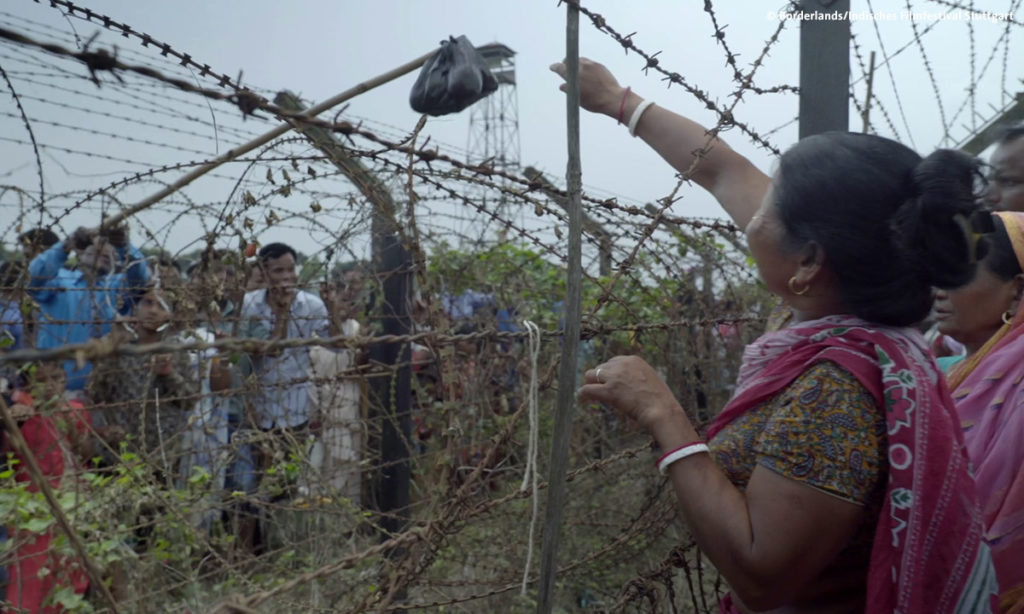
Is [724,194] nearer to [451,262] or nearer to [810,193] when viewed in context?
[810,193]

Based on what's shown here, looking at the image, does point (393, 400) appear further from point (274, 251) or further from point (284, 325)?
point (274, 251)

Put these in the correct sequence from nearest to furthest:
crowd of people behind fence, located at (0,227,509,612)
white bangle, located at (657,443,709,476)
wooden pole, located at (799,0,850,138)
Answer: white bangle, located at (657,443,709,476) < wooden pole, located at (799,0,850,138) < crowd of people behind fence, located at (0,227,509,612)

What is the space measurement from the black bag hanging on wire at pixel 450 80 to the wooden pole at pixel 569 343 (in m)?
0.17

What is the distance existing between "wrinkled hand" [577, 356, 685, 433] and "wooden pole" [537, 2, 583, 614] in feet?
0.22

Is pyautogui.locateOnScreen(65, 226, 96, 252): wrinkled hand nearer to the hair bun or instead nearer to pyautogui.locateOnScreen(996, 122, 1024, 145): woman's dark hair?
the hair bun

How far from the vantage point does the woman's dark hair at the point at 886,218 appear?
4.42ft

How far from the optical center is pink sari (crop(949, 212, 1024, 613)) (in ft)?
5.47

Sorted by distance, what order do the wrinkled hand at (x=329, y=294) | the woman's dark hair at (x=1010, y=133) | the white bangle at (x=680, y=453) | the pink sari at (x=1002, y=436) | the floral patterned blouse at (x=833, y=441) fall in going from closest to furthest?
the floral patterned blouse at (x=833, y=441) → the white bangle at (x=680, y=453) → the pink sari at (x=1002, y=436) → the woman's dark hair at (x=1010, y=133) → the wrinkled hand at (x=329, y=294)

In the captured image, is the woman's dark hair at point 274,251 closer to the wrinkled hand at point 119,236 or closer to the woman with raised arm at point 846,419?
the wrinkled hand at point 119,236

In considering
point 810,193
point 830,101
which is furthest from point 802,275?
point 830,101

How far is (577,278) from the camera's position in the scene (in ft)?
4.91

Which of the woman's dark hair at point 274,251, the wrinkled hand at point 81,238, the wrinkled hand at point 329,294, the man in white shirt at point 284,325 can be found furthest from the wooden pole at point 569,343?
the woman's dark hair at point 274,251

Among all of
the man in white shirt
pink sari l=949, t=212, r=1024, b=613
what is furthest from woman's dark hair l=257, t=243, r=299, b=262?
pink sari l=949, t=212, r=1024, b=613

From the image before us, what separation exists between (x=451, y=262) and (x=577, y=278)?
9.44ft
